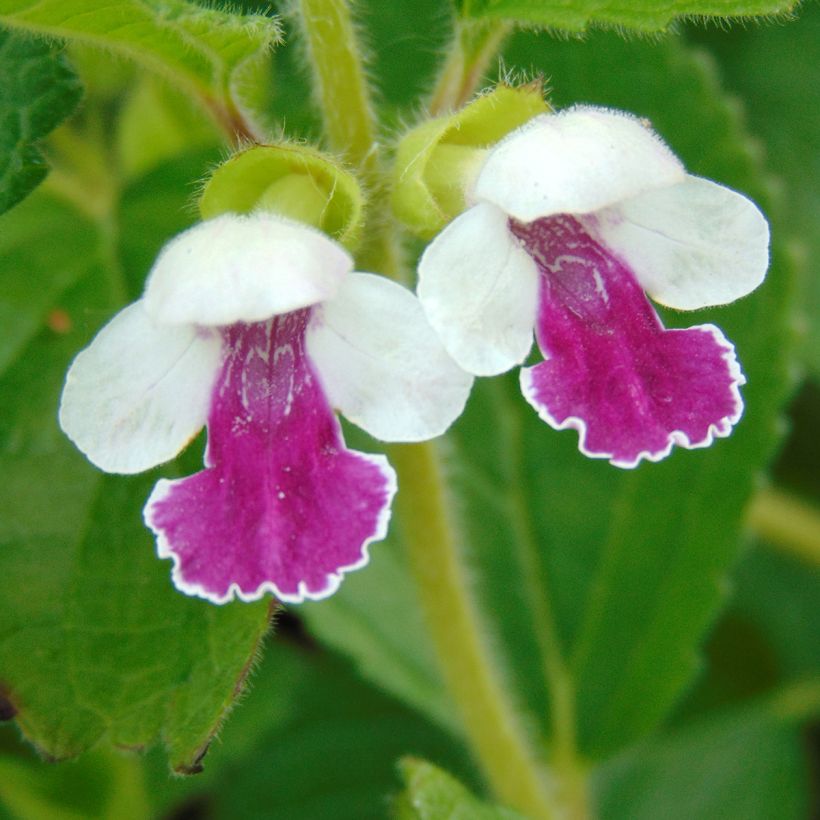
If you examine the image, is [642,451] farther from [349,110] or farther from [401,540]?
[401,540]

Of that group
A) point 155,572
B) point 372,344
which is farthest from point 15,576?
point 372,344

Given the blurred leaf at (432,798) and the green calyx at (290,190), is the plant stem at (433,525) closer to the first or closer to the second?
the green calyx at (290,190)

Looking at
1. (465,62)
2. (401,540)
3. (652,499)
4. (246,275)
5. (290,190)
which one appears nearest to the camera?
(246,275)

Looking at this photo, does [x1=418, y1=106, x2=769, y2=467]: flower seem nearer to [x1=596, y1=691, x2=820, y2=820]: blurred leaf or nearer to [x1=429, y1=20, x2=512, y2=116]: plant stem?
[x1=429, y1=20, x2=512, y2=116]: plant stem

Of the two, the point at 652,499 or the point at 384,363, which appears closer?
the point at 384,363

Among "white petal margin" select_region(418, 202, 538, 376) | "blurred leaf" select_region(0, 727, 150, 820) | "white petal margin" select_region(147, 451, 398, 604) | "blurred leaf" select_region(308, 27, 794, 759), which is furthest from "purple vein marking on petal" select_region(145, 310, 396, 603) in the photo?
"blurred leaf" select_region(0, 727, 150, 820)

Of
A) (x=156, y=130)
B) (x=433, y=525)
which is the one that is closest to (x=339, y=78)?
(x=433, y=525)
